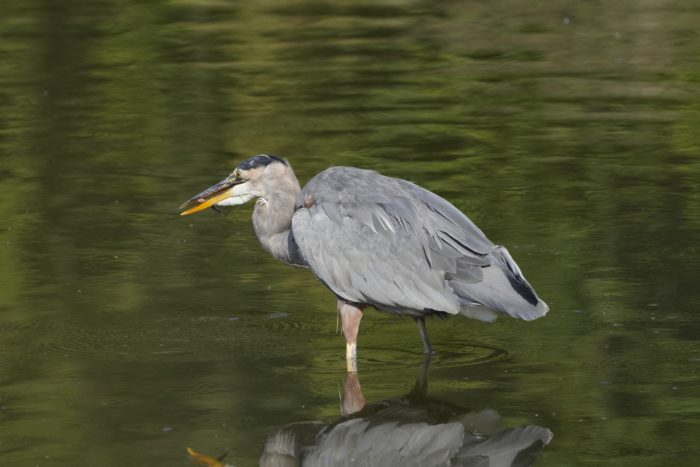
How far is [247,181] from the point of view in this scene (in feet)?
29.9

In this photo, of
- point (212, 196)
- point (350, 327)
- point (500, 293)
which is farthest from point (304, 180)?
point (500, 293)

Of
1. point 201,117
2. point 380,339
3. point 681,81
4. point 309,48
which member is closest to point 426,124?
point 201,117

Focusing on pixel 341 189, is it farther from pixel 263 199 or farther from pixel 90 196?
pixel 90 196

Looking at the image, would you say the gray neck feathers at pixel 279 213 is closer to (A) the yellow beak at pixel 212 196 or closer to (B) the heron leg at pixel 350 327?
(A) the yellow beak at pixel 212 196

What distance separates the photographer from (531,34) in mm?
19609

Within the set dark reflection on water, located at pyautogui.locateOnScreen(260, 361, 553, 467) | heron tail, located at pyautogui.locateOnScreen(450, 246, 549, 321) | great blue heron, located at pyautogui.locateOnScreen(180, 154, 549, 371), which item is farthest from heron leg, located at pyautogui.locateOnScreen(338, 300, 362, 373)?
heron tail, located at pyautogui.locateOnScreen(450, 246, 549, 321)

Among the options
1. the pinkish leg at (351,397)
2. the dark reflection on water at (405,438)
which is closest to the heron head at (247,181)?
the pinkish leg at (351,397)

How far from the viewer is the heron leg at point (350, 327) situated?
8289mm

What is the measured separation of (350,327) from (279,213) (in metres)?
1.08

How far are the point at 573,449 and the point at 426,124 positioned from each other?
7.94 meters

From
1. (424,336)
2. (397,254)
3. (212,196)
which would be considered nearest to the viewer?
(397,254)

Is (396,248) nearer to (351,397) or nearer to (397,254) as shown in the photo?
(397,254)

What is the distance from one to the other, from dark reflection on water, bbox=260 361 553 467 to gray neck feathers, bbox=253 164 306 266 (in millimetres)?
1566

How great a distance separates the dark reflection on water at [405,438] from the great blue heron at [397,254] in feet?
2.15
